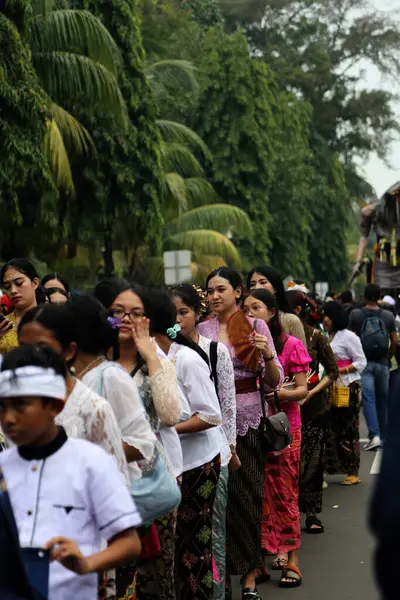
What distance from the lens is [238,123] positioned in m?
42.2

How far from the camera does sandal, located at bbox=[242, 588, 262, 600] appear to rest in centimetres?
858

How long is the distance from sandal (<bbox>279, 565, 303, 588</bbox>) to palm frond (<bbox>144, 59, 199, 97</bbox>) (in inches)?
1117

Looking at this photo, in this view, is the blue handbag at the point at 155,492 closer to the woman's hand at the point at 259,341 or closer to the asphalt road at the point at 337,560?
the asphalt road at the point at 337,560

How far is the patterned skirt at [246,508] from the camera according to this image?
886 cm

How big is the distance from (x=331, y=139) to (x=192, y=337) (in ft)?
174

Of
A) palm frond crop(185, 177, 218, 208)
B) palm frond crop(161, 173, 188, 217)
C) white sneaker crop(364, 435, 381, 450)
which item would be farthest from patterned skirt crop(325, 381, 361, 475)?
palm frond crop(185, 177, 218, 208)

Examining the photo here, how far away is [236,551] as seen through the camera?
889cm

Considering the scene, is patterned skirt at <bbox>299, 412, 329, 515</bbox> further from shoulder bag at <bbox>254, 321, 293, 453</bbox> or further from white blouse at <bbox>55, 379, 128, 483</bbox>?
white blouse at <bbox>55, 379, 128, 483</bbox>

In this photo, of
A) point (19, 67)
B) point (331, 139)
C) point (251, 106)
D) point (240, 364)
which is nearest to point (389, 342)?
point (19, 67)

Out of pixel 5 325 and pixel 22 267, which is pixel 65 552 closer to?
pixel 5 325

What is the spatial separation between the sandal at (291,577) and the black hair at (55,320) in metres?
4.52

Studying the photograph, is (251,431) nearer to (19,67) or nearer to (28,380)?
(28,380)

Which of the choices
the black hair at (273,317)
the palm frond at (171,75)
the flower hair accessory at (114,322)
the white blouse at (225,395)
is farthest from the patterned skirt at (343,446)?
the palm frond at (171,75)

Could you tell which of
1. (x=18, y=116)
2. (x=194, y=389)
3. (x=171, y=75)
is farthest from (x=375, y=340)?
(x=171, y=75)
